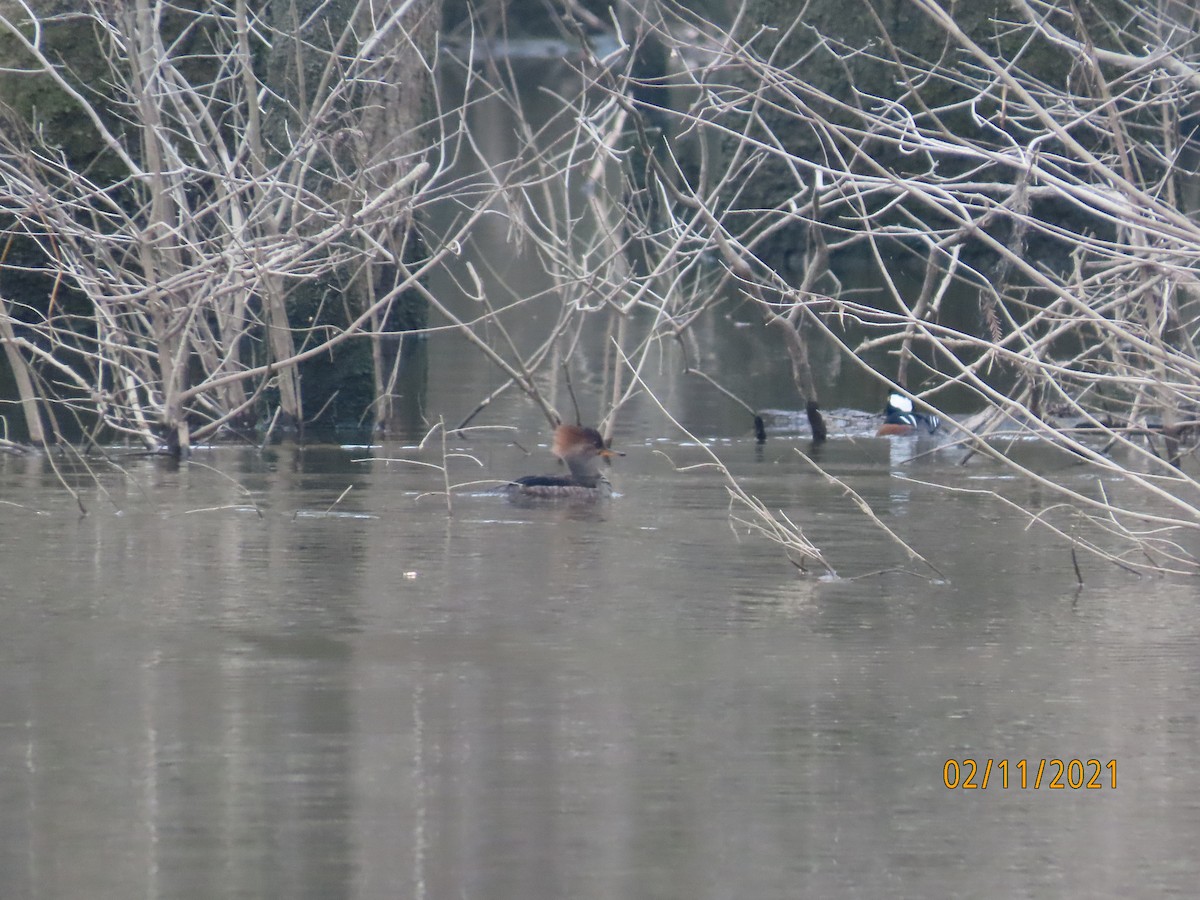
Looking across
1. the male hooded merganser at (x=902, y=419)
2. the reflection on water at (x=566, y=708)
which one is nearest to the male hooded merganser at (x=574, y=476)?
the reflection on water at (x=566, y=708)

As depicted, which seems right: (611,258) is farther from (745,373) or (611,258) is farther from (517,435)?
(745,373)

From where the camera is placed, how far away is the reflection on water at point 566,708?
4.57 m

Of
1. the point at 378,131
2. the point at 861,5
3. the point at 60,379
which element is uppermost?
the point at 861,5

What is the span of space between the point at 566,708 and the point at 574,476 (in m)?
4.29

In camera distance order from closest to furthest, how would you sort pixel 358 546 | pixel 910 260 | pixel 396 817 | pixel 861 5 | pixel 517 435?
pixel 396 817, pixel 358 546, pixel 517 435, pixel 861 5, pixel 910 260

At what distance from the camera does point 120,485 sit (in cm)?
1002

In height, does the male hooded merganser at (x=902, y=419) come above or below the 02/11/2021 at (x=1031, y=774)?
above

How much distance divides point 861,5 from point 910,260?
3.17 metres

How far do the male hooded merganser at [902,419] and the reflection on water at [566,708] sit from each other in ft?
10.9

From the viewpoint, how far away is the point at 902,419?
12664mm

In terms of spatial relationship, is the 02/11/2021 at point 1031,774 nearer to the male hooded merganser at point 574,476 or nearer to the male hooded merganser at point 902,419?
the male hooded merganser at point 574,476

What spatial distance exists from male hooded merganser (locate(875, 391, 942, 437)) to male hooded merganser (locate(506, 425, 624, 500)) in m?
2.51

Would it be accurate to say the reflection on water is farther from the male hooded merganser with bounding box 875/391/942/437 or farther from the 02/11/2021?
the male hooded merganser with bounding box 875/391/942/437

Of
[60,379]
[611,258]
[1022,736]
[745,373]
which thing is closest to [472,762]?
[1022,736]
